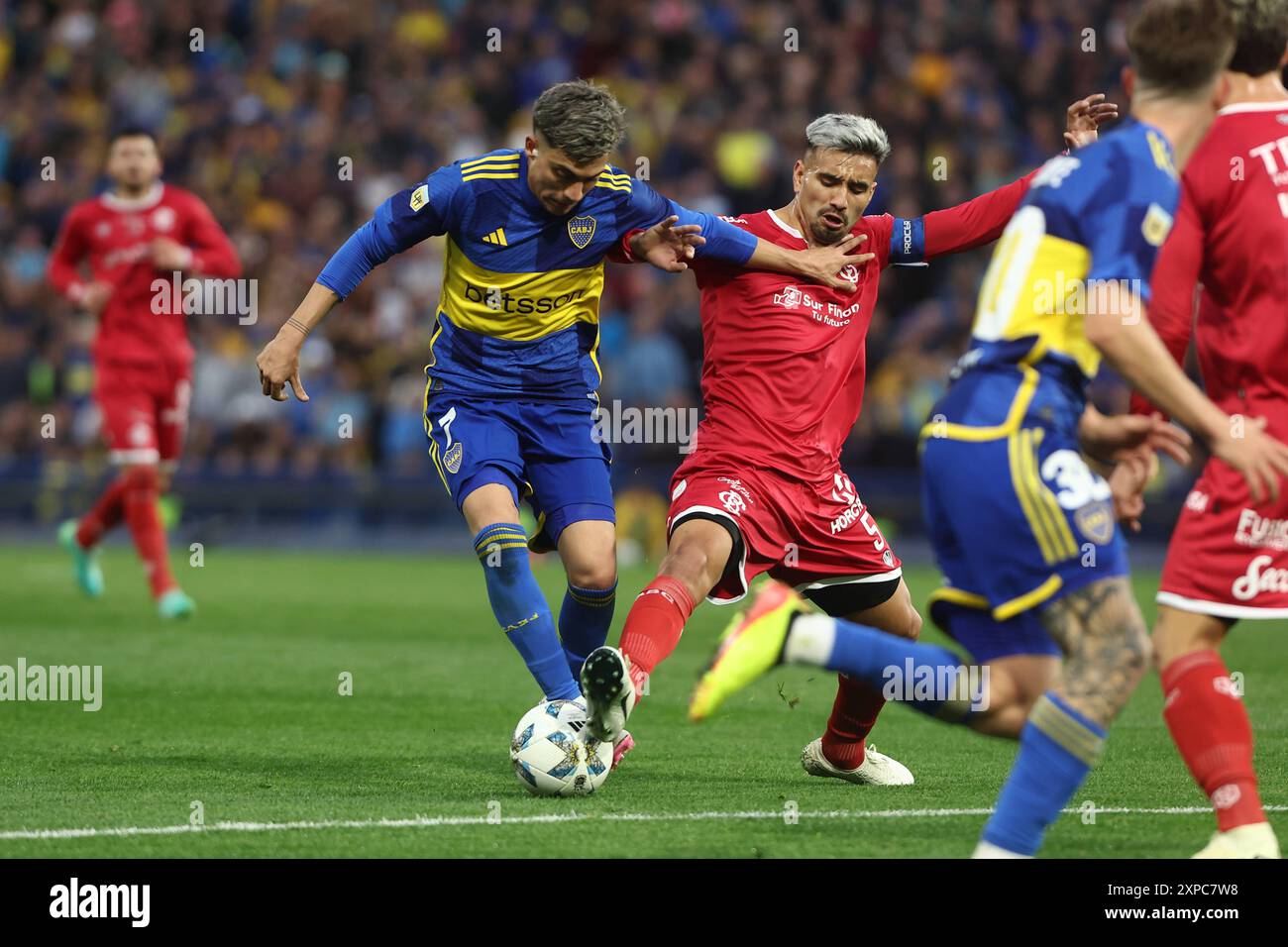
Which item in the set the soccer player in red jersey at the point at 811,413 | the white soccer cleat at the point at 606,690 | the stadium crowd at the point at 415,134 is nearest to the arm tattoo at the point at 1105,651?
the white soccer cleat at the point at 606,690

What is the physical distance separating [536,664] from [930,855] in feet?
6.61

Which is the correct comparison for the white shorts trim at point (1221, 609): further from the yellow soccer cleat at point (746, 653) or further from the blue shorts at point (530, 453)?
the blue shorts at point (530, 453)

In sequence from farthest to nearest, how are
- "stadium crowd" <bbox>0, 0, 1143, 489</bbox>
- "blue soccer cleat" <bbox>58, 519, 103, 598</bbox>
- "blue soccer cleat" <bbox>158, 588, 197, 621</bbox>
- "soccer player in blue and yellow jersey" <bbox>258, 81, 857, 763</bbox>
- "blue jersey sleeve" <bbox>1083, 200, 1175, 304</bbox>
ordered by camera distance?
"stadium crowd" <bbox>0, 0, 1143, 489</bbox> → "blue soccer cleat" <bbox>58, 519, 103, 598</bbox> → "blue soccer cleat" <bbox>158, 588, 197, 621</bbox> → "soccer player in blue and yellow jersey" <bbox>258, 81, 857, 763</bbox> → "blue jersey sleeve" <bbox>1083, 200, 1175, 304</bbox>

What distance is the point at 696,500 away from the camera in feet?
22.0

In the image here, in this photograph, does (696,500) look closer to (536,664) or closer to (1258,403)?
(536,664)

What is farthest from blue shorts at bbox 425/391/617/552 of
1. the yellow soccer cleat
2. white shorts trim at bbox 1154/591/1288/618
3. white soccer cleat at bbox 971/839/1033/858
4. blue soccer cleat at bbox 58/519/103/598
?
blue soccer cleat at bbox 58/519/103/598

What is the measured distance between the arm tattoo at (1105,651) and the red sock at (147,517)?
340 inches

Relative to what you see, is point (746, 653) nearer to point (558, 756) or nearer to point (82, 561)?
point (558, 756)

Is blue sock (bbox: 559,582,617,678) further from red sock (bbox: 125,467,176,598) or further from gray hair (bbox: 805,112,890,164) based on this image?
red sock (bbox: 125,467,176,598)

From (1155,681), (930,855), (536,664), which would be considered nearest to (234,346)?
(1155,681)

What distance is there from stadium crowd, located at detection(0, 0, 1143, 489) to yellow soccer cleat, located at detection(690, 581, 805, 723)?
43.0 ft

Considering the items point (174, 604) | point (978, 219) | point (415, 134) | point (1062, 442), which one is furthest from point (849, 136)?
point (415, 134)

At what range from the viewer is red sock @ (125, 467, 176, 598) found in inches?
476

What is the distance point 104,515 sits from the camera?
12.5 m
